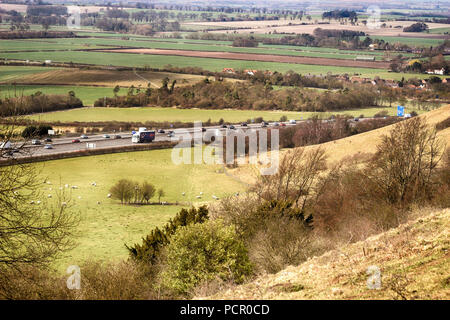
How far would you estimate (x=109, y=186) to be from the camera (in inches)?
1375

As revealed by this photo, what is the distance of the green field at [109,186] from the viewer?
24569mm

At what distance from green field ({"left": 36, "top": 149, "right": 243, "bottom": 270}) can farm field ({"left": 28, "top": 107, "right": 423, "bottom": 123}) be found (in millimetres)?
16500

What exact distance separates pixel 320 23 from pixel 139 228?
152 meters

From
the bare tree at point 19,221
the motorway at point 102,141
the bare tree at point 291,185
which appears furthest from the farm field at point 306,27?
the bare tree at point 19,221

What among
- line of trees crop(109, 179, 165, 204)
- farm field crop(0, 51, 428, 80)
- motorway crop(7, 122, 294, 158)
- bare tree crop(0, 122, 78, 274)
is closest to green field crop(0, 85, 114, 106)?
motorway crop(7, 122, 294, 158)

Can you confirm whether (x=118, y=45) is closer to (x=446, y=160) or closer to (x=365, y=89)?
(x=365, y=89)

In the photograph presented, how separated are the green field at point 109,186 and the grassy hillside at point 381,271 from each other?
1109cm

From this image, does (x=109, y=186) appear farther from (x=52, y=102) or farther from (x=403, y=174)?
(x=52, y=102)

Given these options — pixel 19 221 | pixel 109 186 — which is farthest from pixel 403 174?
pixel 109 186

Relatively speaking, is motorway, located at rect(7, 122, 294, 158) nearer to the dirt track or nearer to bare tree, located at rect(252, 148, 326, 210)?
bare tree, located at rect(252, 148, 326, 210)

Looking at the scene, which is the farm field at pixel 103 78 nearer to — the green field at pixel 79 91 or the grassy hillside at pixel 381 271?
the green field at pixel 79 91

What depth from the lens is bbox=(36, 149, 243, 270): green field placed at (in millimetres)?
24569
